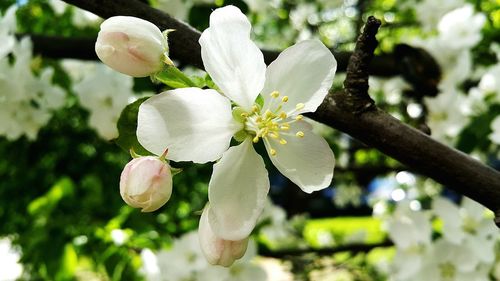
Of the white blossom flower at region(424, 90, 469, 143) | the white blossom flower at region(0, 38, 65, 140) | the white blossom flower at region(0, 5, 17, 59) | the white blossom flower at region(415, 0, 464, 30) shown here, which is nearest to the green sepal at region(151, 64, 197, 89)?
the white blossom flower at region(0, 5, 17, 59)

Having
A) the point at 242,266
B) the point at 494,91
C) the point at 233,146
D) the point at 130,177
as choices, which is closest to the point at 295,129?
the point at 233,146

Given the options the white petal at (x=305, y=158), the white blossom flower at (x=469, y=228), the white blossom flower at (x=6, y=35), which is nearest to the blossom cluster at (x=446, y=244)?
the white blossom flower at (x=469, y=228)

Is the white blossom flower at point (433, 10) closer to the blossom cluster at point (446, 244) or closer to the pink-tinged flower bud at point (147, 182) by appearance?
the blossom cluster at point (446, 244)

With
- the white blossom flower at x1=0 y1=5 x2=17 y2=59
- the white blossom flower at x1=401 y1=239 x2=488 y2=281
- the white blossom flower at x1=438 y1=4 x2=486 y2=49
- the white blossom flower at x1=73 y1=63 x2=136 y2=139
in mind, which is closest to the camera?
the white blossom flower at x1=0 y1=5 x2=17 y2=59

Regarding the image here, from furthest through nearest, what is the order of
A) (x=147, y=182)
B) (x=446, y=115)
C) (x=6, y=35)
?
(x=446, y=115)
(x=6, y=35)
(x=147, y=182)

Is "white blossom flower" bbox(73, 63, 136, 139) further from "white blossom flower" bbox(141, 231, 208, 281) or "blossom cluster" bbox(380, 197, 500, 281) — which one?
"blossom cluster" bbox(380, 197, 500, 281)

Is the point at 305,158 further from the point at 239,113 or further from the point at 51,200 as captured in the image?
the point at 51,200

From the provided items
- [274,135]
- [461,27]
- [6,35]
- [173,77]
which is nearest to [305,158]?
[274,135]
